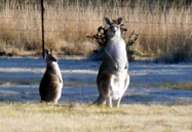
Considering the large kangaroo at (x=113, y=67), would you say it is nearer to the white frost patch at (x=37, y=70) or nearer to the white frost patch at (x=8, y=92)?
the white frost patch at (x=8, y=92)

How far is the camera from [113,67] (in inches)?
535

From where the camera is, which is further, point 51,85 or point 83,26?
point 83,26

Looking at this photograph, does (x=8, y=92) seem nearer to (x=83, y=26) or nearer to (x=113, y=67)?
(x=113, y=67)

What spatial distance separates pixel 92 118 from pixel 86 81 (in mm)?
7629

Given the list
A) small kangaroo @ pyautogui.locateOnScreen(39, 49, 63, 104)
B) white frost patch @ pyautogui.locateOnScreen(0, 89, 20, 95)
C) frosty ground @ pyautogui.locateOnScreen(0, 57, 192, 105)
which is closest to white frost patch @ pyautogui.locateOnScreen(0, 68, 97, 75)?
frosty ground @ pyautogui.locateOnScreen(0, 57, 192, 105)

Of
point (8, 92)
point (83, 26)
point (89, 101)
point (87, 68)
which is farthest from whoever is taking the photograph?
point (83, 26)

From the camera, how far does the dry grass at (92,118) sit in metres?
11.2

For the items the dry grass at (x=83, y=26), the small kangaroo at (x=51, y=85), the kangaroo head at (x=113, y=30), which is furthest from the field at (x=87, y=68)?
the kangaroo head at (x=113, y=30)

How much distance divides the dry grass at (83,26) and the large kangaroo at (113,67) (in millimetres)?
11904

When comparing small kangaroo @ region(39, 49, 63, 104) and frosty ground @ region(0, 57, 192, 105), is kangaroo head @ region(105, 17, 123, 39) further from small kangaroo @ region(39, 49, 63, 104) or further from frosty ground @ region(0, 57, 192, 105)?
frosty ground @ region(0, 57, 192, 105)

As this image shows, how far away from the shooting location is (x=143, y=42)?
2644cm

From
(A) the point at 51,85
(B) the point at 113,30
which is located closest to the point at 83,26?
(A) the point at 51,85

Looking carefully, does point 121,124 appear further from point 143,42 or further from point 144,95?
point 143,42

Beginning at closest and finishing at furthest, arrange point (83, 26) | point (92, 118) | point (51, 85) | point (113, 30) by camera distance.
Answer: point (92, 118) → point (113, 30) → point (51, 85) → point (83, 26)
